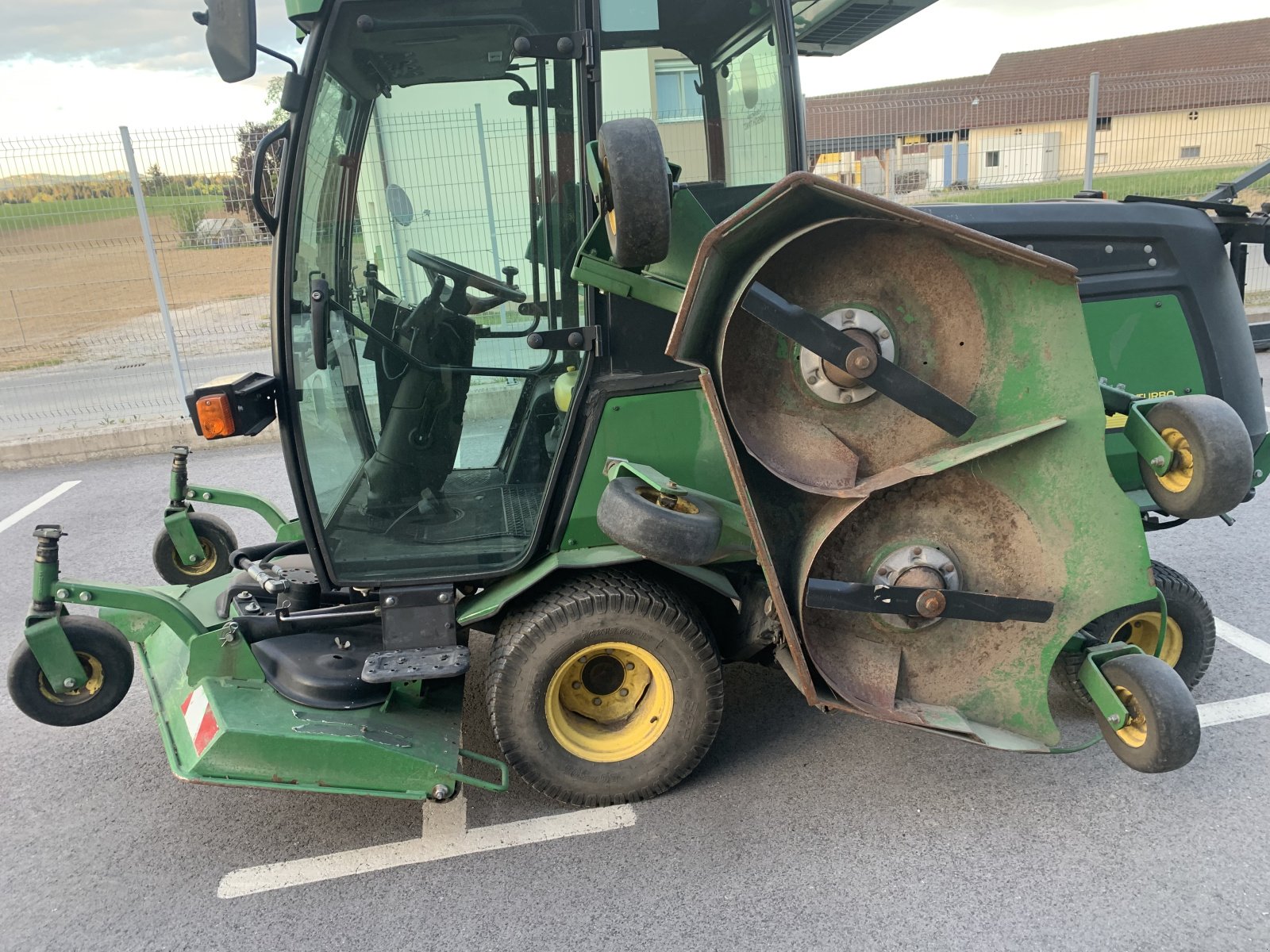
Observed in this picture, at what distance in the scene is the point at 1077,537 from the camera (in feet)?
8.29

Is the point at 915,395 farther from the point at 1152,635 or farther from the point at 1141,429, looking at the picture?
the point at 1152,635

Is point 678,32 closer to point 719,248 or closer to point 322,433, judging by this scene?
point 719,248

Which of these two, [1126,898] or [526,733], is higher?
[526,733]

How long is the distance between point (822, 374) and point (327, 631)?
1.84m

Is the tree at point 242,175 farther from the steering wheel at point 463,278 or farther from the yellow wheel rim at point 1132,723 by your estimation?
the yellow wheel rim at point 1132,723

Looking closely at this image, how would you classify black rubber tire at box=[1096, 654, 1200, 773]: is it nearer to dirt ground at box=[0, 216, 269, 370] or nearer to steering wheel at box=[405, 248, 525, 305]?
steering wheel at box=[405, 248, 525, 305]

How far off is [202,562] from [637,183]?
2.89 meters

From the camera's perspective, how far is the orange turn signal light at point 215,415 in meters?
2.70

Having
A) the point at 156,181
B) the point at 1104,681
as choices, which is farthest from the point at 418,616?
the point at 156,181

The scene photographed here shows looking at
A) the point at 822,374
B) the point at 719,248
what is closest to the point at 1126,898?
the point at 822,374

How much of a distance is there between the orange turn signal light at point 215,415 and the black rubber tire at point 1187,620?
2.88 meters

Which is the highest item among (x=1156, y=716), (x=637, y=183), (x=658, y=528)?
(x=637, y=183)

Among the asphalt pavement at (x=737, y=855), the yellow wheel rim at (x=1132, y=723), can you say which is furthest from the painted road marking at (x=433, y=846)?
the yellow wheel rim at (x=1132, y=723)

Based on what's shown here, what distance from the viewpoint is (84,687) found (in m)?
2.88
